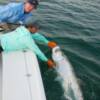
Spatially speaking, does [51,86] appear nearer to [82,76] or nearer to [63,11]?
[82,76]

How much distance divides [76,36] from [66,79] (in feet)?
13.4

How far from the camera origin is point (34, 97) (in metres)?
5.29

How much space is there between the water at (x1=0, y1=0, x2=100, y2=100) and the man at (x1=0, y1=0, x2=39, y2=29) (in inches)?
50.2

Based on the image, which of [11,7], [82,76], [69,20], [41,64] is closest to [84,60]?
[82,76]

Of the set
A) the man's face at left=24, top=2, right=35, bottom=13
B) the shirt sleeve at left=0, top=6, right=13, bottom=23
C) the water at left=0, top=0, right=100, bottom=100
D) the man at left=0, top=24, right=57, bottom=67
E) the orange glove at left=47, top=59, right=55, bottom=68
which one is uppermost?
the man's face at left=24, top=2, right=35, bottom=13

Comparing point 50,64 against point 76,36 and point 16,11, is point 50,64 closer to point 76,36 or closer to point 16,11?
point 16,11

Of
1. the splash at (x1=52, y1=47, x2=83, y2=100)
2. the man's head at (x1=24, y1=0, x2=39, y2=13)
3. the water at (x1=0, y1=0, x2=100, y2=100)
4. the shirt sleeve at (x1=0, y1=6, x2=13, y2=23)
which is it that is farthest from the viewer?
the shirt sleeve at (x1=0, y1=6, x2=13, y2=23)

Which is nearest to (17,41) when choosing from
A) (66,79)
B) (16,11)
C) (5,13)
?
(66,79)

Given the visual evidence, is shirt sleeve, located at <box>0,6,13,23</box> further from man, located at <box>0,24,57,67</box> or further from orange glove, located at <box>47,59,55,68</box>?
orange glove, located at <box>47,59,55,68</box>

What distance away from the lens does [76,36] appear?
36.2ft

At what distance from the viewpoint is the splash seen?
6762mm

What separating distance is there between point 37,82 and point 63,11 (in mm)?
8259

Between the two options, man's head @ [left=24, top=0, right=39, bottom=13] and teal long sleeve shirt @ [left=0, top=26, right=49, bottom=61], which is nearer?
teal long sleeve shirt @ [left=0, top=26, right=49, bottom=61]

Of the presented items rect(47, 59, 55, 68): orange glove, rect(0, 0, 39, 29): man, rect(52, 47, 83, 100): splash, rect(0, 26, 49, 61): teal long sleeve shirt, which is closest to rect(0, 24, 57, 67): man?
rect(0, 26, 49, 61): teal long sleeve shirt
